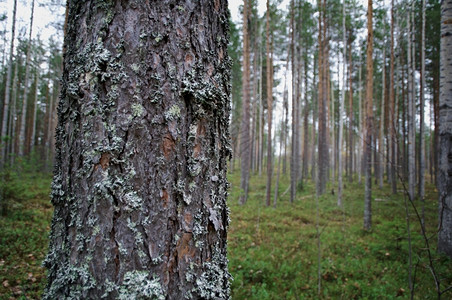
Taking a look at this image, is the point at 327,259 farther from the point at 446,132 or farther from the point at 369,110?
the point at 369,110

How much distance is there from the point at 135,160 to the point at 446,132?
266 inches

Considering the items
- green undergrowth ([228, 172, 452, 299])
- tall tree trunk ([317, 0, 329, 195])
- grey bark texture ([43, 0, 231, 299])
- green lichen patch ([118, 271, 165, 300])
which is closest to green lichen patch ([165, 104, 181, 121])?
grey bark texture ([43, 0, 231, 299])

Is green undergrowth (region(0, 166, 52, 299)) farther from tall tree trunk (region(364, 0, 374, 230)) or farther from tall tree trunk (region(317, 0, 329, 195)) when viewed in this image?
tall tree trunk (region(317, 0, 329, 195))

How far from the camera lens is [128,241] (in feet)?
2.46

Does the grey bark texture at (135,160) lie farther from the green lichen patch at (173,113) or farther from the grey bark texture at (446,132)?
the grey bark texture at (446,132)

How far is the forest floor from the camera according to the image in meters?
3.82

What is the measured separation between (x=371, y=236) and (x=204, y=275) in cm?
824

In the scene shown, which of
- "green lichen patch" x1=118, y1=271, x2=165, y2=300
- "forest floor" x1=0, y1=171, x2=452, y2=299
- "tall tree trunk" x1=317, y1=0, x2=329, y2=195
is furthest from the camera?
"tall tree trunk" x1=317, y1=0, x2=329, y2=195

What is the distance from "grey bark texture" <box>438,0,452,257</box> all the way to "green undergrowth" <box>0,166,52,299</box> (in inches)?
271

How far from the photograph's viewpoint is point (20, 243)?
445 cm

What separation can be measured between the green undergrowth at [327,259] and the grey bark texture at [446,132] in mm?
408

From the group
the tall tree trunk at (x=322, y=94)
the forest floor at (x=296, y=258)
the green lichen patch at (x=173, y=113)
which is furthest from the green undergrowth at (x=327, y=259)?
the tall tree trunk at (x=322, y=94)

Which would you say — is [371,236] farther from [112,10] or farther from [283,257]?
[112,10]

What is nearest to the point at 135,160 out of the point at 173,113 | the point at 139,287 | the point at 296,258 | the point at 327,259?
the point at 173,113
